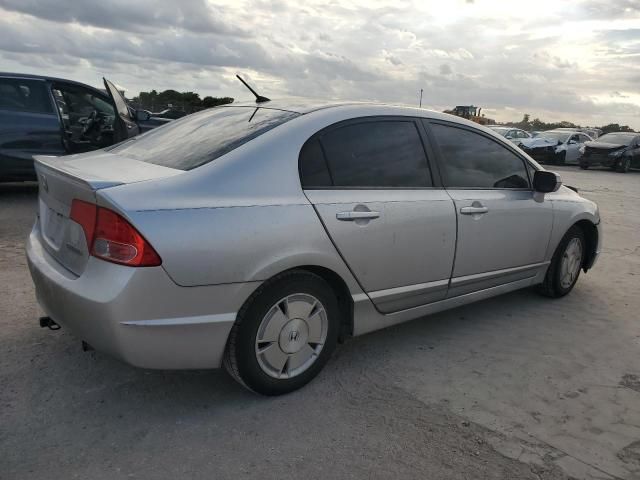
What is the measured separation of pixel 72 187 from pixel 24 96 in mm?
5761

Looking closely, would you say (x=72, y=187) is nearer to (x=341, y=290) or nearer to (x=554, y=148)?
(x=341, y=290)

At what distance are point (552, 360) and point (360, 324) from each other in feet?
4.52

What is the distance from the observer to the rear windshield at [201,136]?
312 cm

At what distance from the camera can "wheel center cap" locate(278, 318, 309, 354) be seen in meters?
3.04

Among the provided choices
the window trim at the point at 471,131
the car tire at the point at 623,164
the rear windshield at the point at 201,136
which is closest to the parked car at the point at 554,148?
the car tire at the point at 623,164

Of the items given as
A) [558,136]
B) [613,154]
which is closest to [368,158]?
[613,154]

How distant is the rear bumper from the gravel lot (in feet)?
1.24

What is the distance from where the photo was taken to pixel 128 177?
284 centimetres

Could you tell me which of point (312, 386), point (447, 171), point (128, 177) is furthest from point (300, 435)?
point (447, 171)

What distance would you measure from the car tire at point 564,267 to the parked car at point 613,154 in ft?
60.3

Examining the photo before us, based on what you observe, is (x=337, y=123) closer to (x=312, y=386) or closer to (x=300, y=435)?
(x=312, y=386)

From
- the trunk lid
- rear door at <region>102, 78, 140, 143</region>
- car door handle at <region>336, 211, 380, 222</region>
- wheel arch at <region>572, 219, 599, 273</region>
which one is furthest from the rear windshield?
wheel arch at <region>572, 219, 599, 273</region>

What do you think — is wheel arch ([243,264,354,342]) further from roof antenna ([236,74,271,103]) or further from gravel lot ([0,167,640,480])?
roof antenna ([236,74,271,103])

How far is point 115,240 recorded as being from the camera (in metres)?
2.58
